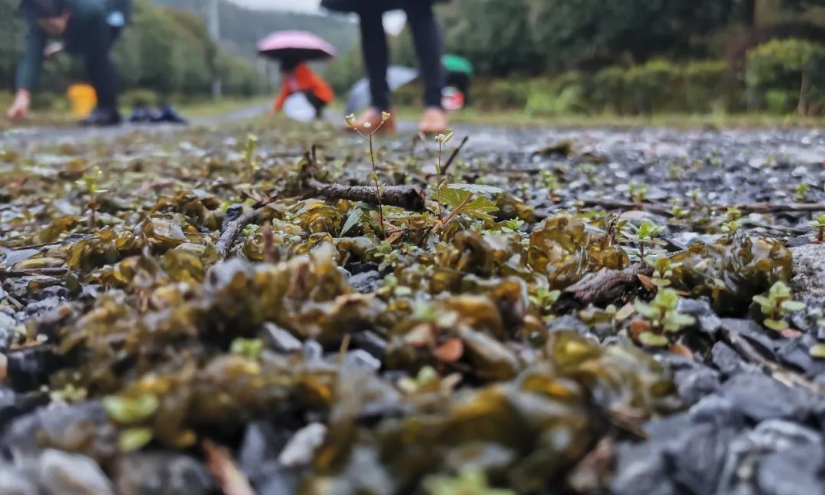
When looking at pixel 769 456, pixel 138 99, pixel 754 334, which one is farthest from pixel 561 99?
pixel 138 99

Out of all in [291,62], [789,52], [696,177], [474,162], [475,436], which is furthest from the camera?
[291,62]

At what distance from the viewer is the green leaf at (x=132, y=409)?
0.64 meters

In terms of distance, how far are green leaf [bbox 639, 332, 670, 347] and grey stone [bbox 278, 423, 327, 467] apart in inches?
18.4

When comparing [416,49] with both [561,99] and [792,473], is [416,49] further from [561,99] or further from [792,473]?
[561,99]

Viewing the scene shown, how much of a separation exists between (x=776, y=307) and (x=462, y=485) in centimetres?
72

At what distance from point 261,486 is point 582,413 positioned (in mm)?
326

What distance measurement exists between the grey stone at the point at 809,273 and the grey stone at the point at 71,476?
111 centimetres

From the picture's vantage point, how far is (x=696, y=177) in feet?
9.45

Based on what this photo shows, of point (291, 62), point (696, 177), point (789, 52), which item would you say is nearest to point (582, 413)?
point (696, 177)

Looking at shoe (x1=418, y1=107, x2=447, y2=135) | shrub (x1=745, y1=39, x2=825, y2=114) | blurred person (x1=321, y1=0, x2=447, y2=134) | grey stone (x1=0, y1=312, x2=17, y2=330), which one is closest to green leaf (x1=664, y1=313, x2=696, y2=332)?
grey stone (x1=0, y1=312, x2=17, y2=330)

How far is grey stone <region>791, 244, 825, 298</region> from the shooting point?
1170 millimetres

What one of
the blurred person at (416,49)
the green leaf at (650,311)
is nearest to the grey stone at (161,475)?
the green leaf at (650,311)

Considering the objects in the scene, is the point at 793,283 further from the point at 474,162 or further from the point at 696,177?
the point at 474,162

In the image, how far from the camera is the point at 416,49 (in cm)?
551
